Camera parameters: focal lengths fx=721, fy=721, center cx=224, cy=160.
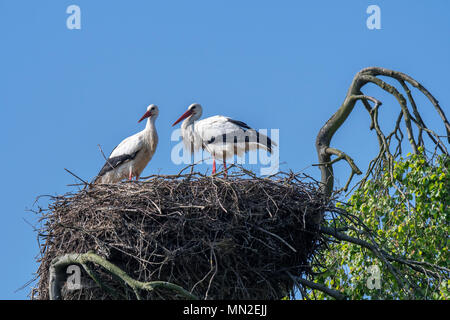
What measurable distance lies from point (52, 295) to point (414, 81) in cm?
552

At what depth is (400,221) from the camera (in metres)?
8.93

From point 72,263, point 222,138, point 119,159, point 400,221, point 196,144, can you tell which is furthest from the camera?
point 196,144

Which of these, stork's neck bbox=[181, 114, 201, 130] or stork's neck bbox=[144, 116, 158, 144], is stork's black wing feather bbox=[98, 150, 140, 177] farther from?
stork's neck bbox=[181, 114, 201, 130]

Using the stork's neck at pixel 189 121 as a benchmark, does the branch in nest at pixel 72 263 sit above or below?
below

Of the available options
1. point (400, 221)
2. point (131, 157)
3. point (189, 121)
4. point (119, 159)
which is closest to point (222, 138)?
point (189, 121)

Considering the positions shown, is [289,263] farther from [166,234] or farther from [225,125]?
[225,125]

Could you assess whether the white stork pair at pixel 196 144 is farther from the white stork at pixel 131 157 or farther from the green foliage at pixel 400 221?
the green foliage at pixel 400 221

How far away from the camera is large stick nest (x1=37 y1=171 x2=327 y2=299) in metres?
6.51

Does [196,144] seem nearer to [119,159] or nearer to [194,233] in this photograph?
[119,159]

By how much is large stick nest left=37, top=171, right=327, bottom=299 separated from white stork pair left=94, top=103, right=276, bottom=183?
9.62ft

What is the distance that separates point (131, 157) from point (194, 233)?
4.03m

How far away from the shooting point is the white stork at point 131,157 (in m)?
10.4

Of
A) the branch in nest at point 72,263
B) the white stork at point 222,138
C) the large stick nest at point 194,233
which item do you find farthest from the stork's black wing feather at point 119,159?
the branch in nest at point 72,263

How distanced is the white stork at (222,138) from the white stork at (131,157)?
52cm
